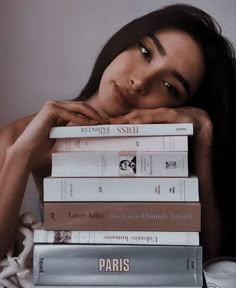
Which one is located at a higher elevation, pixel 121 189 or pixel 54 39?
pixel 54 39

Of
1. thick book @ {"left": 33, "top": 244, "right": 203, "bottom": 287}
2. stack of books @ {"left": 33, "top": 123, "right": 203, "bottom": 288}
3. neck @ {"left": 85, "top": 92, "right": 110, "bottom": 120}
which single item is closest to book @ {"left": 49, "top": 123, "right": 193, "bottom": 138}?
stack of books @ {"left": 33, "top": 123, "right": 203, "bottom": 288}

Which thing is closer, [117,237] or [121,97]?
[117,237]

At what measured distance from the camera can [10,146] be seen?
1.03 metres

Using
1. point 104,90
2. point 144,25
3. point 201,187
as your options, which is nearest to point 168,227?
point 201,187

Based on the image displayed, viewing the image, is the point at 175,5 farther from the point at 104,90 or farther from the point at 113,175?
the point at 113,175

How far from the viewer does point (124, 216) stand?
0.92 meters

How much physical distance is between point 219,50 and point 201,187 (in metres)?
0.32

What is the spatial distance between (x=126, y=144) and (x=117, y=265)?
0.83 ft

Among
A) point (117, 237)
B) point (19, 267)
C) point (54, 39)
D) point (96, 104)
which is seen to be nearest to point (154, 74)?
point (96, 104)

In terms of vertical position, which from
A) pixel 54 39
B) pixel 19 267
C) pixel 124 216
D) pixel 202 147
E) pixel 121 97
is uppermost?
pixel 54 39

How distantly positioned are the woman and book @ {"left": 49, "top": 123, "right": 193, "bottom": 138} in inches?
2.8

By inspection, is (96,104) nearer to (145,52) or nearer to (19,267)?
(145,52)

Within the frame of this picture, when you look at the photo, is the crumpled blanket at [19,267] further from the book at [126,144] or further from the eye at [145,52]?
the eye at [145,52]

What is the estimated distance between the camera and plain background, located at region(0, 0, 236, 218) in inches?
41.5
